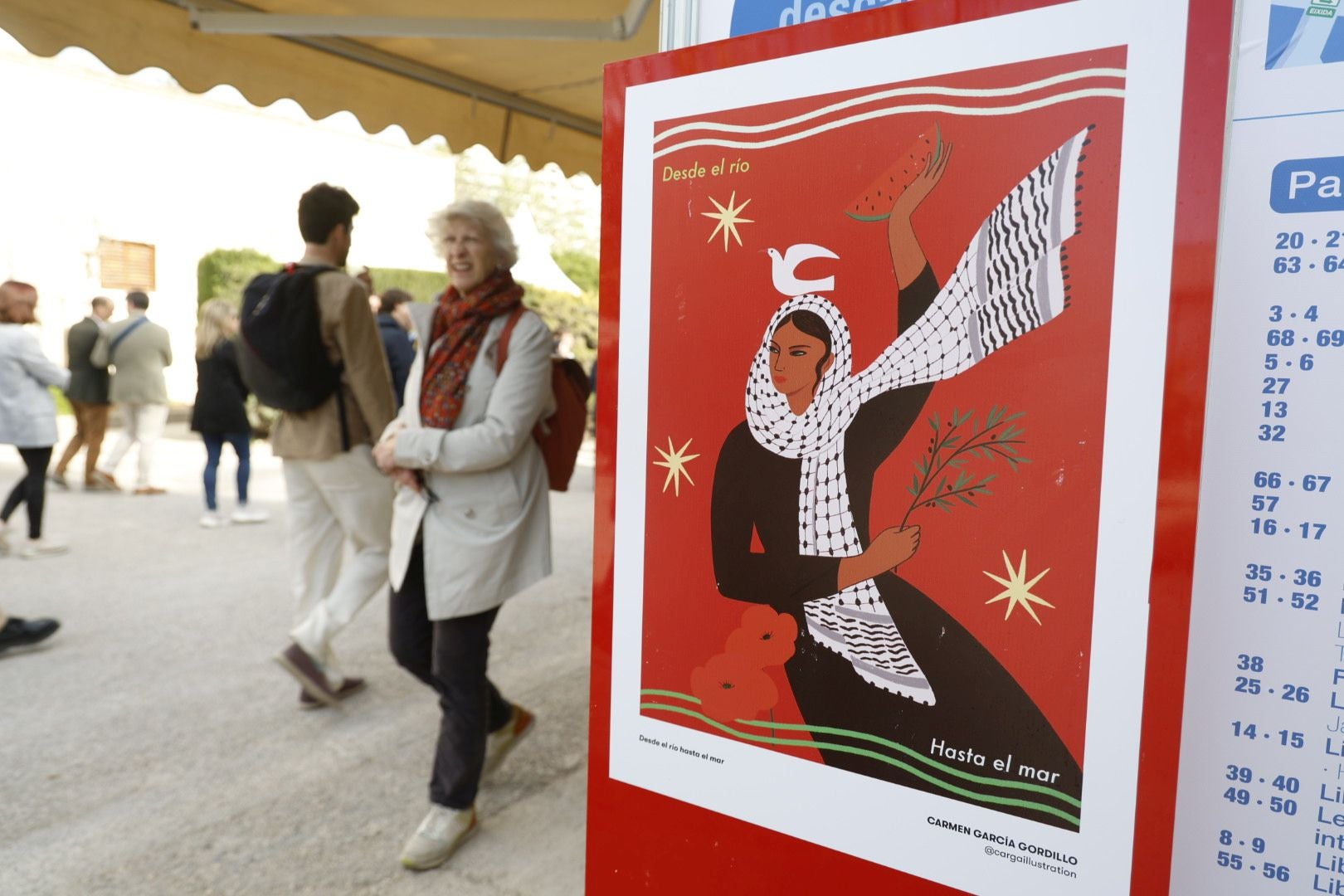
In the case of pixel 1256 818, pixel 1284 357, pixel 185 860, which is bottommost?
pixel 185 860

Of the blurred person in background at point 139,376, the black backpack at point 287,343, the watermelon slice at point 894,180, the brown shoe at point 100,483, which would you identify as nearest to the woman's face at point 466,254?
the black backpack at point 287,343

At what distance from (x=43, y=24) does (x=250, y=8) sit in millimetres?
774

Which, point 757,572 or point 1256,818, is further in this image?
point 757,572

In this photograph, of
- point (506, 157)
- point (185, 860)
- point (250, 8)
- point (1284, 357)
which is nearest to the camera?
point (1284, 357)

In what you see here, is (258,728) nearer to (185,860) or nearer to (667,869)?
(185,860)

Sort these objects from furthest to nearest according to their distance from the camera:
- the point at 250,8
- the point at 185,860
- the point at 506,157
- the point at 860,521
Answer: the point at 506,157
the point at 250,8
the point at 185,860
the point at 860,521

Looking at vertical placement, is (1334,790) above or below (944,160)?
below

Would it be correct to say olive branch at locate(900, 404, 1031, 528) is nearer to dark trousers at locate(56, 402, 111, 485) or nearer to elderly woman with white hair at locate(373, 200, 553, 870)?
elderly woman with white hair at locate(373, 200, 553, 870)

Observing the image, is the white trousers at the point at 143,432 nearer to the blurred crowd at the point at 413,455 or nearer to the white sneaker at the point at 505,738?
the blurred crowd at the point at 413,455

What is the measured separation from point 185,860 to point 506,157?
11.5 feet

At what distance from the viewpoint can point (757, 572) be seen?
1320 mm

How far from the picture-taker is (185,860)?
Result: 108 inches

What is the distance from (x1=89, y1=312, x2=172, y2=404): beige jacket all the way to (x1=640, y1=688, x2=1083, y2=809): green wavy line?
8820mm

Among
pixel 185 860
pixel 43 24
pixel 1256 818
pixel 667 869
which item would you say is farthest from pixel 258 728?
pixel 1256 818
